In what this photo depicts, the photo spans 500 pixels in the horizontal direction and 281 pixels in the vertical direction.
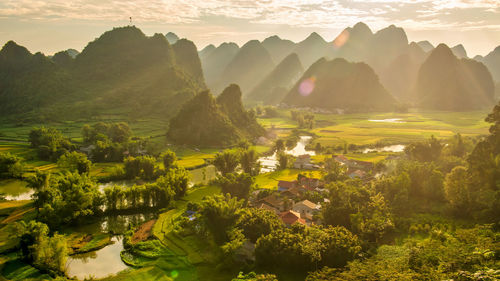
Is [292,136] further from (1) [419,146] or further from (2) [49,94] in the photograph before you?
(2) [49,94]

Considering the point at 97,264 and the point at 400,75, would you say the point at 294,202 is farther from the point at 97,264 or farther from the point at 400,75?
the point at 400,75

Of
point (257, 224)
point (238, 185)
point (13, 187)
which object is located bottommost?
point (13, 187)

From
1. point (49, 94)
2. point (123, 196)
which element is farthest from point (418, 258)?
point (49, 94)

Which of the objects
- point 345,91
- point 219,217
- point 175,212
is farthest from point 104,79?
point 219,217

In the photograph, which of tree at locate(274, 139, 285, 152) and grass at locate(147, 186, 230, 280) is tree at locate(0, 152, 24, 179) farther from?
tree at locate(274, 139, 285, 152)

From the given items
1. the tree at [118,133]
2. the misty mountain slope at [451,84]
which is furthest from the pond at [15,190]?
the misty mountain slope at [451,84]

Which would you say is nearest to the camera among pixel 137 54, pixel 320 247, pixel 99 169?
pixel 320 247

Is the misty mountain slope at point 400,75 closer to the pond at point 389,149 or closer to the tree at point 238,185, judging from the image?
the pond at point 389,149
